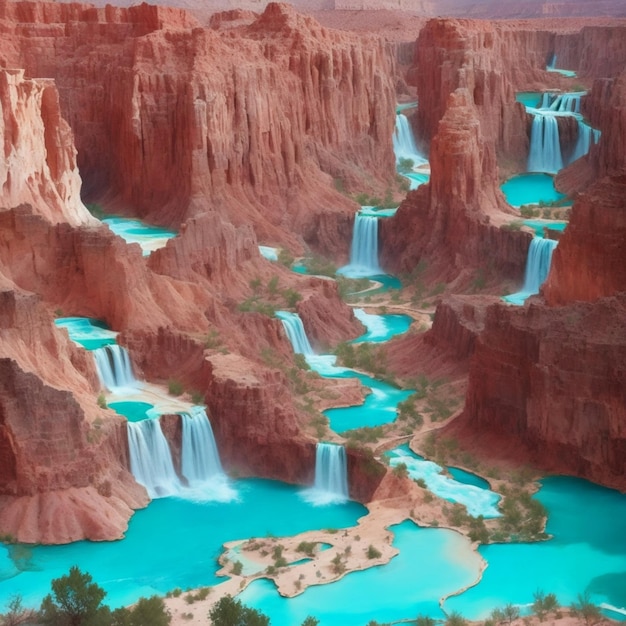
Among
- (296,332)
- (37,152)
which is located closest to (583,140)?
(296,332)

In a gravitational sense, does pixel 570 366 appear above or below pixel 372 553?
above

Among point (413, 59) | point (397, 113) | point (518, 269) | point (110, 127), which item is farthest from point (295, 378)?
point (413, 59)

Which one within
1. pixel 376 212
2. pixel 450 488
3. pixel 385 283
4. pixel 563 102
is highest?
pixel 563 102

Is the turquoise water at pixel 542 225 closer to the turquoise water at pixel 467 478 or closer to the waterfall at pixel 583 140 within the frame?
the waterfall at pixel 583 140

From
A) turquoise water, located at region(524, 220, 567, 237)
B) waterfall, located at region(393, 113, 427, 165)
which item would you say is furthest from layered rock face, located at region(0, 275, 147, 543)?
waterfall, located at region(393, 113, 427, 165)

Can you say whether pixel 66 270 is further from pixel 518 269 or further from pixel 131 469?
pixel 518 269

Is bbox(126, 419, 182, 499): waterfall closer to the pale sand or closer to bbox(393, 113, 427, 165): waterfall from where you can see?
the pale sand

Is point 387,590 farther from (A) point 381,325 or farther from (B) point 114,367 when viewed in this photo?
(A) point 381,325
